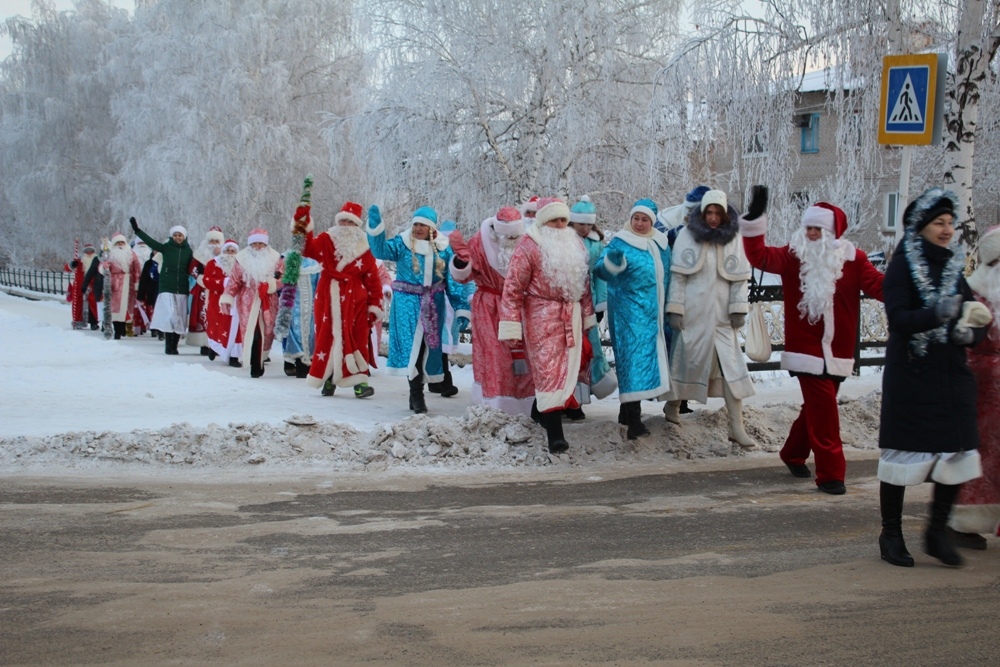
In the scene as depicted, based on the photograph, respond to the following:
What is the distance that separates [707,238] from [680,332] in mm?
794

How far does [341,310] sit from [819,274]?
18.1 feet

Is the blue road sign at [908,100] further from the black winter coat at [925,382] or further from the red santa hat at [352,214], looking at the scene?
the red santa hat at [352,214]

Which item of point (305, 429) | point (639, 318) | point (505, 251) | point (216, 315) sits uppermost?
→ point (505, 251)

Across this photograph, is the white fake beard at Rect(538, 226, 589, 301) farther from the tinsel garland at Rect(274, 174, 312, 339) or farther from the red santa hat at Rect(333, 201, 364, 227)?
the red santa hat at Rect(333, 201, 364, 227)

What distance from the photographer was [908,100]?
911 centimetres

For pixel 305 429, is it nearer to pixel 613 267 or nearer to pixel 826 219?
pixel 613 267

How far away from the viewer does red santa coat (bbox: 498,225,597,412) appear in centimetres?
823

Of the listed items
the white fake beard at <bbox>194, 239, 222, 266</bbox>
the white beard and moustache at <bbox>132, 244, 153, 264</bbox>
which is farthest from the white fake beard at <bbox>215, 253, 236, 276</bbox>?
the white beard and moustache at <bbox>132, 244, 153, 264</bbox>

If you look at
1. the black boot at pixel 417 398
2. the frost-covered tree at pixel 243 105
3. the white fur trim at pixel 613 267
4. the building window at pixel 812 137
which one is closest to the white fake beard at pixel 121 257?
the frost-covered tree at pixel 243 105

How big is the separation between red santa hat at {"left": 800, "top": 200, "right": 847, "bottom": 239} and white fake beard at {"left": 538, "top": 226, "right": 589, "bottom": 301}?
5.74ft

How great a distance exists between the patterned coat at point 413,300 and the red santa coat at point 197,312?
8.21 m

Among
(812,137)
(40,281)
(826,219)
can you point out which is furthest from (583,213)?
(40,281)

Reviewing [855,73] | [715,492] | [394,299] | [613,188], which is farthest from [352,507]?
[613,188]

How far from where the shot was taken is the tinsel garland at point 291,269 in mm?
10727
